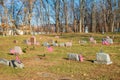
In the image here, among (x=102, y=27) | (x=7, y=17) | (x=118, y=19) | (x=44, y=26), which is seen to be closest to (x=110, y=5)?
(x=118, y=19)

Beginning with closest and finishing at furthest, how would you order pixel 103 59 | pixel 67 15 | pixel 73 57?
pixel 103 59, pixel 73 57, pixel 67 15

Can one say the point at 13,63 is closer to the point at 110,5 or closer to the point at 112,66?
the point at 112,66

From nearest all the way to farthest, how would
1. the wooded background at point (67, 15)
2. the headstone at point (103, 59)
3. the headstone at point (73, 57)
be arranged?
the headstone at point (103, 59), the headstone at point (73, 57), the wooded background at point (67, 15)

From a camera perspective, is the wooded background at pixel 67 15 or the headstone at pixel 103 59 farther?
the wooded background at pixel 67 15

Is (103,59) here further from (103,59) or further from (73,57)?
(73,57)

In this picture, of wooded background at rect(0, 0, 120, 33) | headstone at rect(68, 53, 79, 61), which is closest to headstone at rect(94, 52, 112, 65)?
headstone at rect(68, 53, 79, 61)

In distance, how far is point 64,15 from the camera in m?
56.5

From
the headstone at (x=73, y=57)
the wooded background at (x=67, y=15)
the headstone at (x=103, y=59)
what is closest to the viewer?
the headstone at (x=103, y=59)

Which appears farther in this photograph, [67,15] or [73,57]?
[67,15]

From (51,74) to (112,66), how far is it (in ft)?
9.96

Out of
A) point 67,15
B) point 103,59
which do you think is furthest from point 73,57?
point 67,15

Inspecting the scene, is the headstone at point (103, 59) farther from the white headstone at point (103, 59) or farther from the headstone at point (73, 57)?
the headstone at point (73, 57)

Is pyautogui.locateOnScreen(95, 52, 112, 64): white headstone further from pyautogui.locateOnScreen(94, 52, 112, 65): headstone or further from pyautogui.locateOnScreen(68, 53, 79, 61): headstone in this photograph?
pyautogui.locateOnScreen(68, 53, 79, 61): headstone

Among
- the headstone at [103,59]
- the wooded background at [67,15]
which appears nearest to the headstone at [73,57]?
the headstone at [103,59]
